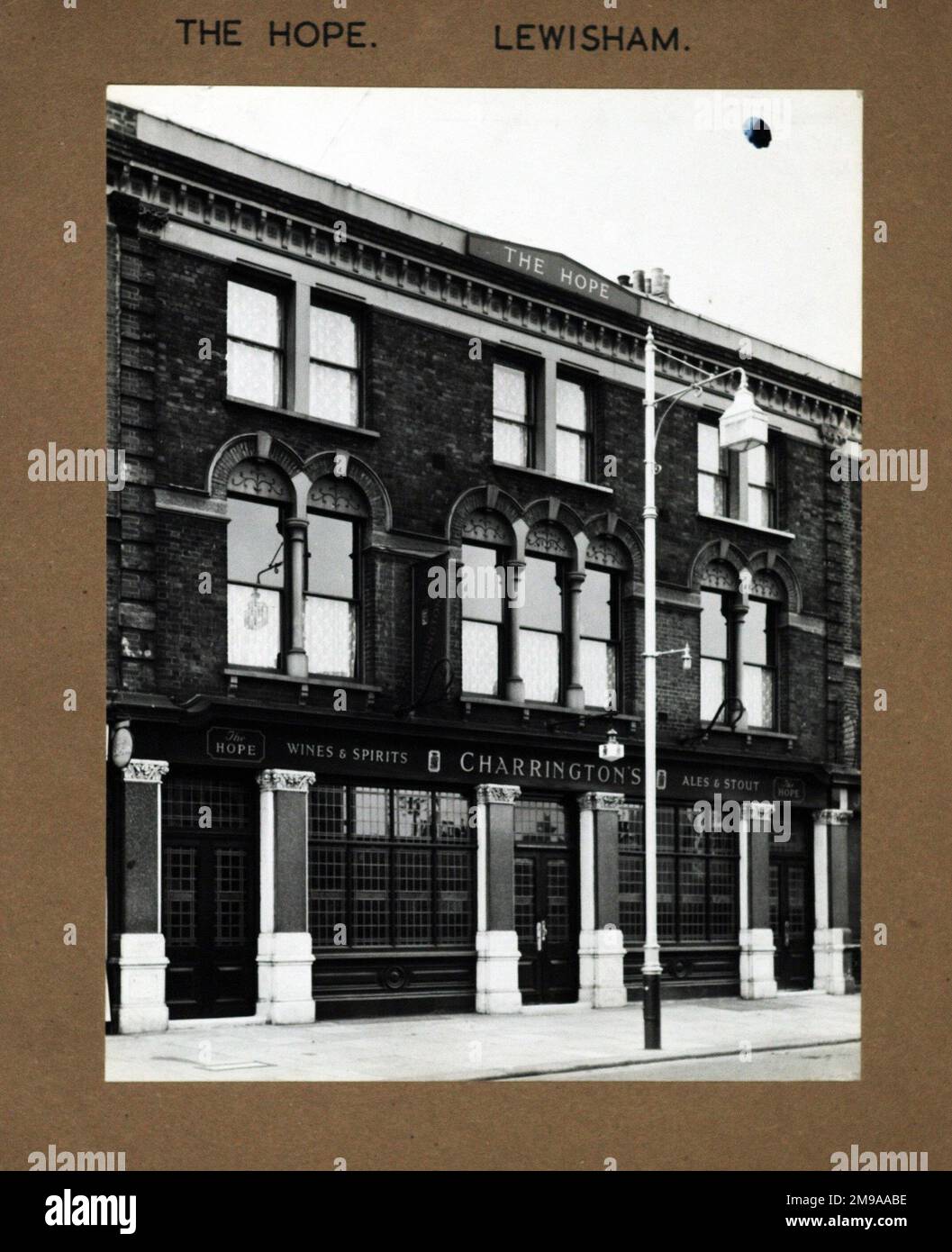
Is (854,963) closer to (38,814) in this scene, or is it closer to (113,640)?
(113,640)

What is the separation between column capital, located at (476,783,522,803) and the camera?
20.1 metres

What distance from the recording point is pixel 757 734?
2248 centimetres

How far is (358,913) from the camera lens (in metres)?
18.9

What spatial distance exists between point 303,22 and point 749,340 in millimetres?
9557

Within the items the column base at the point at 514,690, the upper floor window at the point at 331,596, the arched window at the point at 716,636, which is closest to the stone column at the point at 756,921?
the arched window at the point at 716,636

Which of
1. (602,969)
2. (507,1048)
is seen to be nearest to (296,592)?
(507,1048)

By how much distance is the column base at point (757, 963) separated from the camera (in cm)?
2152

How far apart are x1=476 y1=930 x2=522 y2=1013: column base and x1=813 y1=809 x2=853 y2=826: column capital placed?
604 centimetres

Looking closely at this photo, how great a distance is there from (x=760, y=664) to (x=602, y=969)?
5.45 meters

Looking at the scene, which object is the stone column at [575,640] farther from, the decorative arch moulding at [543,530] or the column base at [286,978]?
the column base at [286,978]

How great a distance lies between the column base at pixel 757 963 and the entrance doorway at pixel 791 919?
0.37 ft

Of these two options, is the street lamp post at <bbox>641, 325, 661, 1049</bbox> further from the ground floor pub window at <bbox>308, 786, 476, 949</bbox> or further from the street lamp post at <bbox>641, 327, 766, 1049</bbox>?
the ground floor pub window at <bbox>308, 786, 476, 949</bbox>

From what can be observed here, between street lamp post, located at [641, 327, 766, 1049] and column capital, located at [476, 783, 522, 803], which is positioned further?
column capital, located at [476, 783, 522, 803]

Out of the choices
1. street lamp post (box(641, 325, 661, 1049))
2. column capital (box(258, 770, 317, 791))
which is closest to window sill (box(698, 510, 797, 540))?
street lamp post (box(641, 325, 661, 1049))
